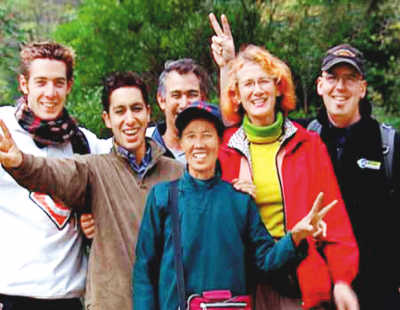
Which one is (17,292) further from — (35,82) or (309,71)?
(309,71)

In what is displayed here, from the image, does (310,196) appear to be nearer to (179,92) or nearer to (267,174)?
(267,174)

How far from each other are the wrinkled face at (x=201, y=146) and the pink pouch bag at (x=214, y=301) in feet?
1.95

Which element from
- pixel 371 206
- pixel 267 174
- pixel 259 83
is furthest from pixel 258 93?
pixel 371 206

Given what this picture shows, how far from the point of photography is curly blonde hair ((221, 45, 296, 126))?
11.1 feet

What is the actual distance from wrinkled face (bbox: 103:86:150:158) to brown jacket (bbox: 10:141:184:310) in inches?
6.1

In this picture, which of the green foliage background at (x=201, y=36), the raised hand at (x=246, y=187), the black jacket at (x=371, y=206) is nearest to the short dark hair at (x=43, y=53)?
the raised hand at (x=246, y=187)

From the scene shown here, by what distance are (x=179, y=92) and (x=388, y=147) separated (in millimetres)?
1499

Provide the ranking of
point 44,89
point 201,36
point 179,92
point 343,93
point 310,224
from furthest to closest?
point 201,36
point 179,92
point 343,93
point 44,89
point 310,224

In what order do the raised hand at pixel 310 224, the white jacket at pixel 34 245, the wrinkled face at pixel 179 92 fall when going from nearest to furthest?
1. the raised hand at pixel 310 224
2. the white jacket at pixel 34 245
3. the wrinkled face at pixel 179 92

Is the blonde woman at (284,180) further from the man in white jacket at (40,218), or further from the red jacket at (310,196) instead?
the man in white jacket at (40,218)

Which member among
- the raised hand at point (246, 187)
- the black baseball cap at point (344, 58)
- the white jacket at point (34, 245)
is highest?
the black baseball cap at point (344, 58)

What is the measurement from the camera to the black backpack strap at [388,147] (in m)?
3.69

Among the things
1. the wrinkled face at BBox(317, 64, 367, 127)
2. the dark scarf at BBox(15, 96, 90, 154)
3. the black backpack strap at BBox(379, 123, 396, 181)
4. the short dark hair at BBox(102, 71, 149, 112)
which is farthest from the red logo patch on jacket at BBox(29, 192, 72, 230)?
the black backpack strap at BBox(379, 123, 396, 181)

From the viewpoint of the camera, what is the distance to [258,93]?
3.31 meters
